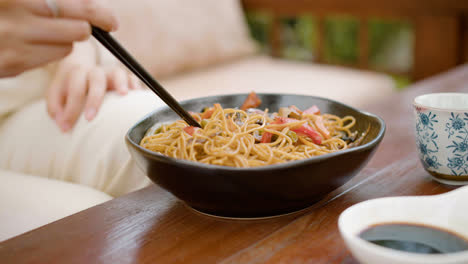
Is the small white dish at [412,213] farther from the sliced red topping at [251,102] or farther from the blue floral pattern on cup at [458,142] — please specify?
the sliced red topping at [251,102]

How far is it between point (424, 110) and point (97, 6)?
0.57 m

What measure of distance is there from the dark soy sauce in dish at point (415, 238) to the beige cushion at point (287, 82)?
1562 mm

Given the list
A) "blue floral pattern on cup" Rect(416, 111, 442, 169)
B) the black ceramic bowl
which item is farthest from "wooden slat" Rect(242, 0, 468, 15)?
the black ceramic bowl

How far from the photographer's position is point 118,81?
1209mm

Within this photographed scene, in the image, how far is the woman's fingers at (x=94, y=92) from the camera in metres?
1.09

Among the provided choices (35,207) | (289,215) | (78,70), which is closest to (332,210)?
(289,215)

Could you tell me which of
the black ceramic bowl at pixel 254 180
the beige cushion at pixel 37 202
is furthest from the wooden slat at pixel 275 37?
the black ceramic bowl at pixel 254 180

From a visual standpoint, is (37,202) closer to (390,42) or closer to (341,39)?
(341,39)

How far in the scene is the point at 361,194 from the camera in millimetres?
792

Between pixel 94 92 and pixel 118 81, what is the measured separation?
11 centimetres

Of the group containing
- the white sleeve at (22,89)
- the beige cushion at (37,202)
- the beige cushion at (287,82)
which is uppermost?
the white sleeve at (22,89)

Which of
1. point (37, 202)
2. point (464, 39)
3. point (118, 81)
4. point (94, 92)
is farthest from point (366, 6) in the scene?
point (37, 202)

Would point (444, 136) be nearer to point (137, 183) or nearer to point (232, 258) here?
point (232, 258)

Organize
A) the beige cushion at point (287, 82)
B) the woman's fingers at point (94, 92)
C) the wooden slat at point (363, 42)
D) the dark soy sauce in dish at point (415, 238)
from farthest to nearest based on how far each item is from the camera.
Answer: the wooden slat at point (363, 42) < the beige cushion at point (287, 82) < the woman's fingers at point (94, 92) < the dark soy sauce in dish at point (415, 238)
